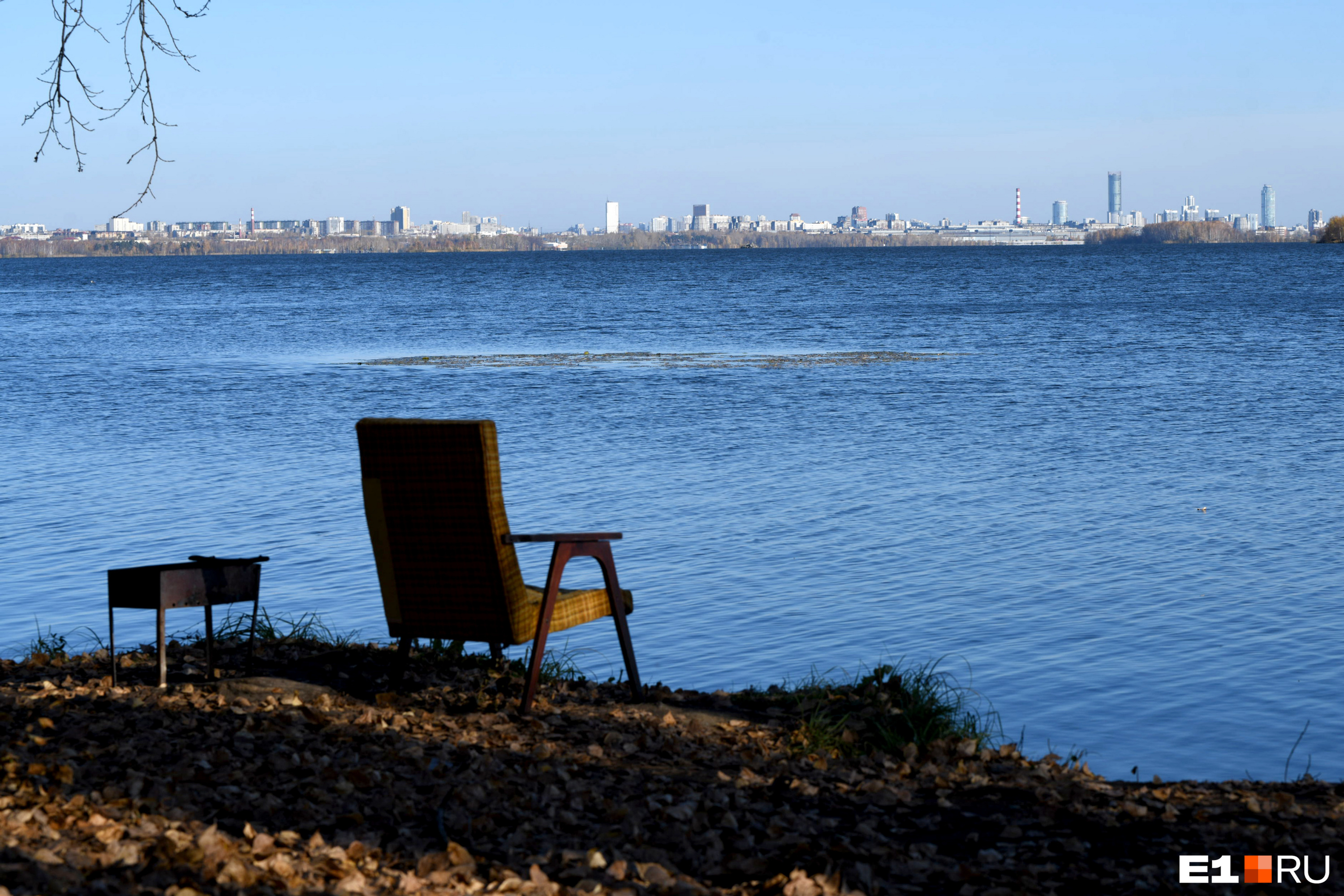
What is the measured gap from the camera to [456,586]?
5664 millimetres

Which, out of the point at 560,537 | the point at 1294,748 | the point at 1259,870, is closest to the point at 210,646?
the point at 560,537

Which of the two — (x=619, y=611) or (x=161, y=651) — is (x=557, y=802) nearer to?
(x=619, y=611)

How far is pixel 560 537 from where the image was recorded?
5543 mm

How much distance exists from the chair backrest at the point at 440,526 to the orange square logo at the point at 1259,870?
2948 millimetres

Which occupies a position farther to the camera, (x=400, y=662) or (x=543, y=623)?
(x=400, y=662)

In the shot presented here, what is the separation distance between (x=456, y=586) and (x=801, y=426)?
13835 mm

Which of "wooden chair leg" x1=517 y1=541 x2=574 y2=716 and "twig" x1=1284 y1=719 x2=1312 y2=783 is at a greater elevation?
"wooden chair leg" x1=517 y1=541 x2=574 y2=716

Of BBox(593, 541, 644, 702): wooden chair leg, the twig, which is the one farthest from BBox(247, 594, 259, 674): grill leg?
the twig

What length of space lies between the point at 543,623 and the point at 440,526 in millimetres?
595

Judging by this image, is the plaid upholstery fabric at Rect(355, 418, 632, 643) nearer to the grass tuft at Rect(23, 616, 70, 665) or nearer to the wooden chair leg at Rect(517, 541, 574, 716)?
the wooden chair leg at Rect(517, 541, 574, 716)

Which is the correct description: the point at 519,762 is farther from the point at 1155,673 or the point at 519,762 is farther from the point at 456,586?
the point at 1155,673

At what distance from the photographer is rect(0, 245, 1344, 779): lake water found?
24.6 ft

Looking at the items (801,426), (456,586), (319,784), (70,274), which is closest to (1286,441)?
(801,426)

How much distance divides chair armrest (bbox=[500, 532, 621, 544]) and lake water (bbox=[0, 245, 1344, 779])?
1.68 m
